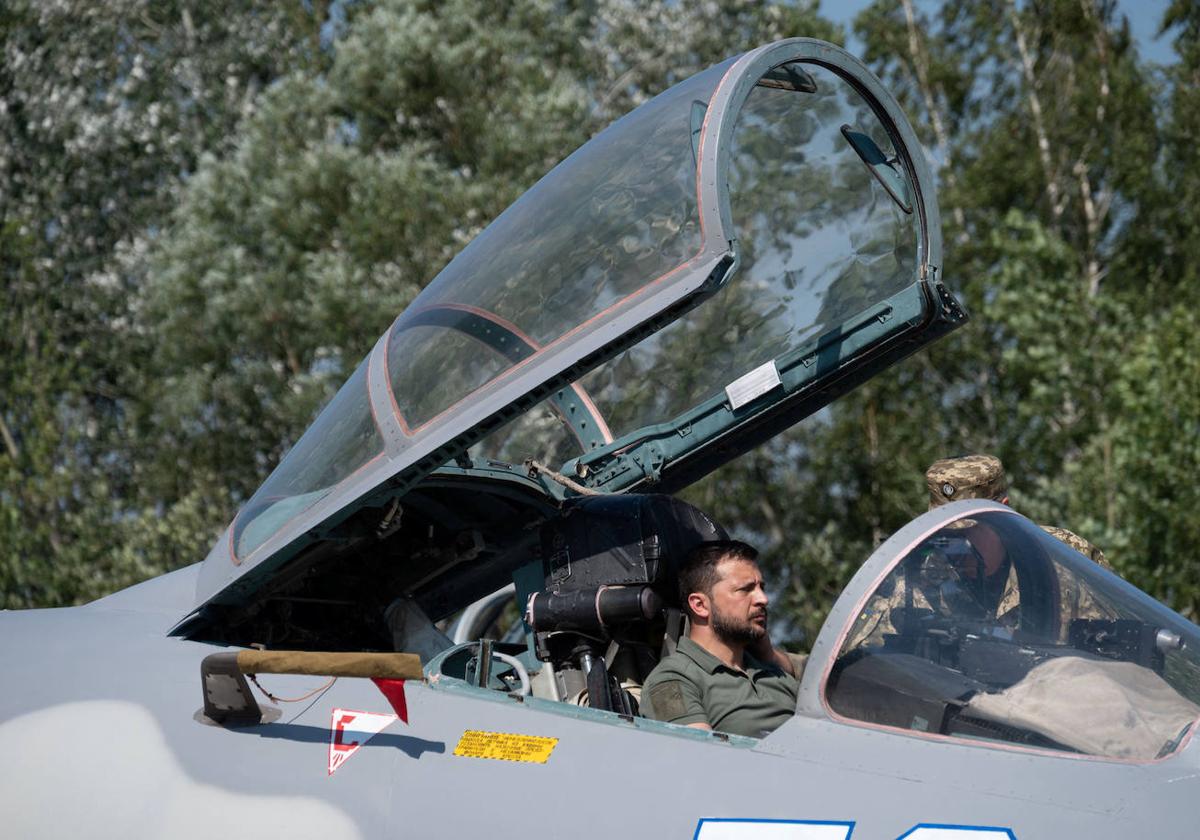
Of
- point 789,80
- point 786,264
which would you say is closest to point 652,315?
point 789,80

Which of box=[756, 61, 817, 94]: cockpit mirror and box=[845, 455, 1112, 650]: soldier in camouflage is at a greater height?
box=[756, 61, 817, 94]: cockpit mirror

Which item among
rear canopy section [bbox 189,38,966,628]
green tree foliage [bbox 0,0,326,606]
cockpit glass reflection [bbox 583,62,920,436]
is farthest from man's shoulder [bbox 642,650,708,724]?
green tree foliage [bbox 0,0,326,606]

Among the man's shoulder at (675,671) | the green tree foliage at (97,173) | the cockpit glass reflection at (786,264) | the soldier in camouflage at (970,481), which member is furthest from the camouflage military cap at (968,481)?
the green tree foliage at (97,173)

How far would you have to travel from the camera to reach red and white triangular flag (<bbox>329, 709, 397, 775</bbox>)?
387cm

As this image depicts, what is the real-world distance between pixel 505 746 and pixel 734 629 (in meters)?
1.03

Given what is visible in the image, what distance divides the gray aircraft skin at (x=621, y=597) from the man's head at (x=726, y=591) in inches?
5.8

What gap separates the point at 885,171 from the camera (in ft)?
17.4

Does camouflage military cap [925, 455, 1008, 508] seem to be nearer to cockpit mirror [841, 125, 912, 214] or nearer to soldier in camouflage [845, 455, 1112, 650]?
cockpit mirror [841, 125, 912, 214]

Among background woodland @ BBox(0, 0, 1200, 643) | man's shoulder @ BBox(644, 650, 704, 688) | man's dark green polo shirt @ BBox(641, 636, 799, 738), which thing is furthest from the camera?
background woodland @ BBox(0, 0, 1200, 643)

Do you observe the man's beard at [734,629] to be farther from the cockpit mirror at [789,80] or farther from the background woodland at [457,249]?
the background woodland at [457,249]

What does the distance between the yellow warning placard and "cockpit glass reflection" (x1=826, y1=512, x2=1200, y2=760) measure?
0.75 meters

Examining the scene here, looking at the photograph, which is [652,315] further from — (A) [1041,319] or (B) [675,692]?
(A) [1041,319]

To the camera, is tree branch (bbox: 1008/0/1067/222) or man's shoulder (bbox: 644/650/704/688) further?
tree branch (bbox: 1008/0/1067/222)

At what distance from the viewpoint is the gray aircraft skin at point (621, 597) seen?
10.5 feet
